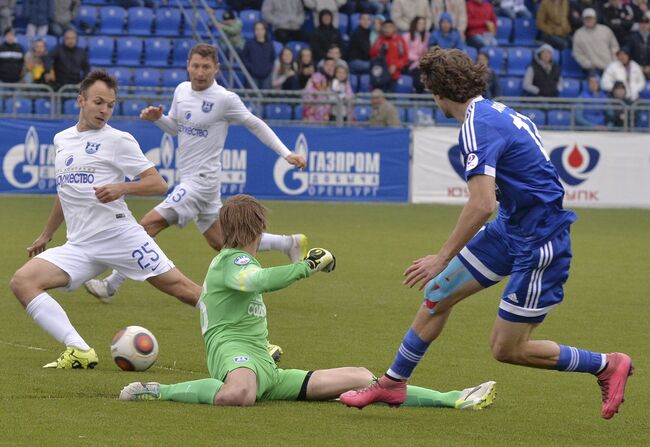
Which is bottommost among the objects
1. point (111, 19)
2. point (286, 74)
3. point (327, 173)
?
point (327, 173)

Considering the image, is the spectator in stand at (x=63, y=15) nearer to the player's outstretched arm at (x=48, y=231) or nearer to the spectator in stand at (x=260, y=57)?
the spectator in stand at (x=260, y=57)

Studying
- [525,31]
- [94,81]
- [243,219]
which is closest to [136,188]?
[94,81]

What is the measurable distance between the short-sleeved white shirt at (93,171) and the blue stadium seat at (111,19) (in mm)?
19603

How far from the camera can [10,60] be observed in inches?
990

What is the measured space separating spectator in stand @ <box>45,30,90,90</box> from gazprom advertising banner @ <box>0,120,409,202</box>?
195 centimetres

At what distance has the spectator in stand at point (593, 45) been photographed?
95.9 ft

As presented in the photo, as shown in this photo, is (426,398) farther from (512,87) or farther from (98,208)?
(512,87)

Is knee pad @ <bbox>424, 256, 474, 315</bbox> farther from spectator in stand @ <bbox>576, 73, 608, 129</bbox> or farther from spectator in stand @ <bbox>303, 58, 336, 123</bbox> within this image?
spectator in stand @ <bbox>576, 73, 608, 129</bbox>

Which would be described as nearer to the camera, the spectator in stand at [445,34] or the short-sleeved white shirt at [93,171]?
the short-sleeved white shirt at [93,171]

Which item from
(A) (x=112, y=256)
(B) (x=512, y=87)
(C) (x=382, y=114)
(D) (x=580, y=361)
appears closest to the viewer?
(D) (x=580, y=361)

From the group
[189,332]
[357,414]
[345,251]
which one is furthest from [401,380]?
[345,251]

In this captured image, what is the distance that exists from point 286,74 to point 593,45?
7145 mm

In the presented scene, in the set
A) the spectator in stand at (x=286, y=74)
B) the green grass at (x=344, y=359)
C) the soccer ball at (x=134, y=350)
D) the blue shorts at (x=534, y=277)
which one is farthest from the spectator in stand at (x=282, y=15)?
the blue shorts at (x=534, y=277)

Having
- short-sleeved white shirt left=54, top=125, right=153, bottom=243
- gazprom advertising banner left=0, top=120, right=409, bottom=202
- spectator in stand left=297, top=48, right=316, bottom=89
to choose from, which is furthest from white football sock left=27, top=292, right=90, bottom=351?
spectator in stand left=297, top=48, right=316, bottom=89
